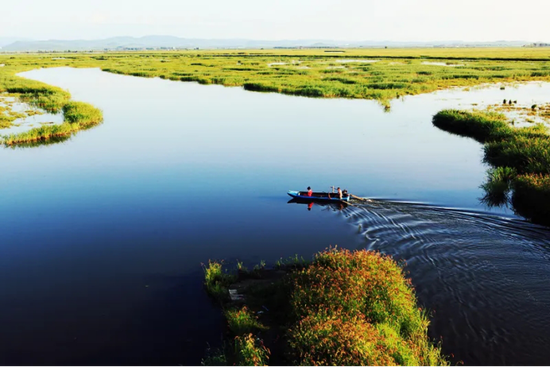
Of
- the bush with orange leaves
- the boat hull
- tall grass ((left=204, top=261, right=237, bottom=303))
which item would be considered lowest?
tall grass ((left=204, top=261, right=237, bottom=303))

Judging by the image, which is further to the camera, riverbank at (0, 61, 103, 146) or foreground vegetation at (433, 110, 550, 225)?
riverbank at (0, 61, 103, 146)

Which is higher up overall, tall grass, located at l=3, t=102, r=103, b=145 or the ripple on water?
tall grass, located at l=3, t=102, r=103, b=145

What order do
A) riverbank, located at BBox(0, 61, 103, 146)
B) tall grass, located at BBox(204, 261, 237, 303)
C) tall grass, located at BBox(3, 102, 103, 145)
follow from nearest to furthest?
tall grass, located at BBox(204, 261, 237, 303) < tall grass, located at BBox(3, 102, 103, 145) < riverbank, located at BBox(0, 61, 103, 146)

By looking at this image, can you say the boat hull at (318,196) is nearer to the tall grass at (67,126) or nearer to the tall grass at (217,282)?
the tall grass at (217,282)

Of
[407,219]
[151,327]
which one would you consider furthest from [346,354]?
[407,219]

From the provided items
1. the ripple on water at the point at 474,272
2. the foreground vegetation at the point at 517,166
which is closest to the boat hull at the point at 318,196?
the ripple on water at the point at 474,272

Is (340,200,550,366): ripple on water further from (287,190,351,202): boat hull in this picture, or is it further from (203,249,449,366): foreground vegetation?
(203,249,449,366): foreground vegetation

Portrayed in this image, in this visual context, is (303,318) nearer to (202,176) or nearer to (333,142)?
(202,176)

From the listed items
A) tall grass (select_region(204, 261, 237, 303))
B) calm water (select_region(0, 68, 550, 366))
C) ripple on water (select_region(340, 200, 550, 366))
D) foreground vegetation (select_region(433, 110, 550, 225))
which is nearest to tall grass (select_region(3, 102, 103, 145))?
calm water (select_region(0, 68, 550, 366))

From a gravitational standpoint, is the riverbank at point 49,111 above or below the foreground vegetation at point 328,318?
above
